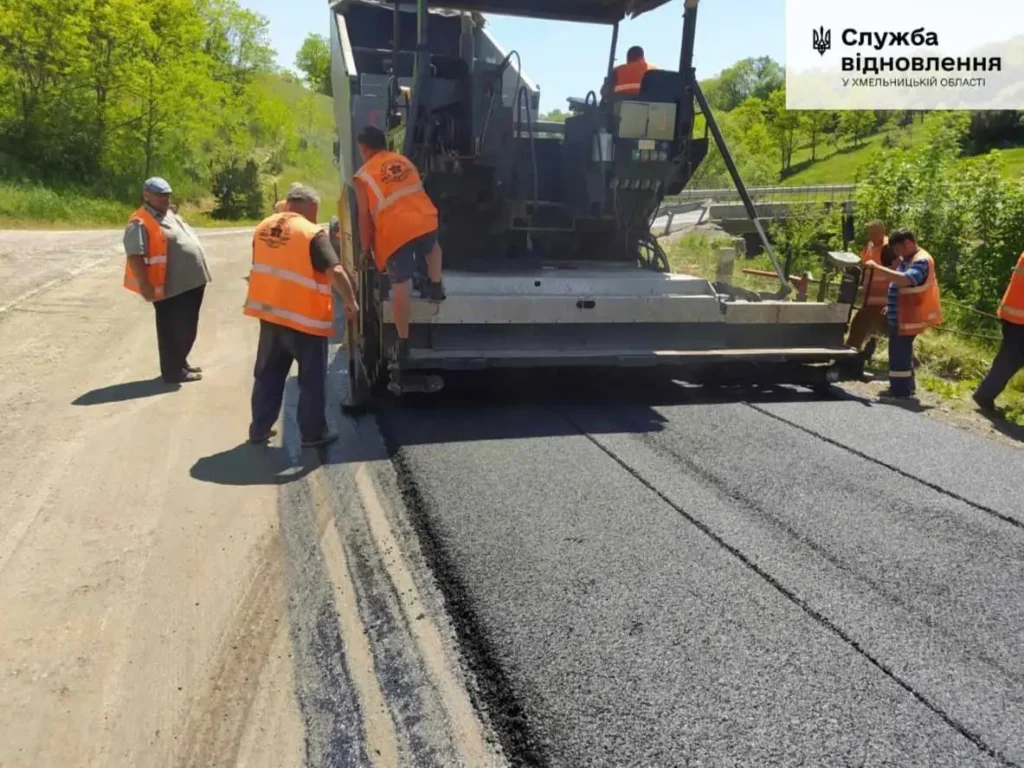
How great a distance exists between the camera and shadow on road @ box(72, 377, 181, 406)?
5.42m

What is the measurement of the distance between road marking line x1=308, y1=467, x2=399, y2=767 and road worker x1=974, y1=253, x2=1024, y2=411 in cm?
483

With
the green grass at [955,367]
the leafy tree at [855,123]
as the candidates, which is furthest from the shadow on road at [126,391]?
the leafy tree at [855,123]

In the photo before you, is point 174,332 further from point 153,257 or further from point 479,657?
point 479,657

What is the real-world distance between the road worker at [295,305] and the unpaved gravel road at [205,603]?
24 cm

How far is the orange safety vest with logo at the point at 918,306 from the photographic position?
602 centimetres

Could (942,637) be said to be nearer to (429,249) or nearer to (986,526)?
(986,526)

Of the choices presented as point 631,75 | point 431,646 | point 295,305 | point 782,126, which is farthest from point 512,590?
point 782,126

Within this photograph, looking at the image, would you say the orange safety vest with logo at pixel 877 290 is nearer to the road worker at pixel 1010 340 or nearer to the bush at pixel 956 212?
the road worker at pixel 1010 340

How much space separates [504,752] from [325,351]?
293cm

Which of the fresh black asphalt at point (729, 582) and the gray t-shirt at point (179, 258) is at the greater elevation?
the gray t-shirt at point (179, 258)

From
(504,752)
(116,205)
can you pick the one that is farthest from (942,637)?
(116,205)

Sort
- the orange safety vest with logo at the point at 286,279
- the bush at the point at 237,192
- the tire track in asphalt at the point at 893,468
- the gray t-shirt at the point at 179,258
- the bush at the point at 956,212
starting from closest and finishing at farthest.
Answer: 1. the tire track in asphalt at the point at 893,468
2. the orange safety vest with logo at the point at 286,279
3. the gray t-shirt at the point at 179,258
4. the bush at the point at 956,212
5. the bush at the point at 237,192

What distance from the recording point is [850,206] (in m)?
17.9

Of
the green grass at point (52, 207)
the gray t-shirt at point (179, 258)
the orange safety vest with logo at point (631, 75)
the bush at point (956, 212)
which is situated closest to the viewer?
the orange safety vest with logo at point (631, 75)
